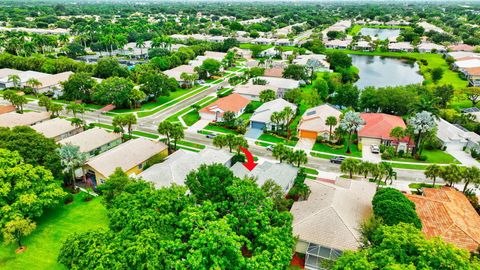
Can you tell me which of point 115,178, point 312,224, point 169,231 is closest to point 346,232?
point 312,224

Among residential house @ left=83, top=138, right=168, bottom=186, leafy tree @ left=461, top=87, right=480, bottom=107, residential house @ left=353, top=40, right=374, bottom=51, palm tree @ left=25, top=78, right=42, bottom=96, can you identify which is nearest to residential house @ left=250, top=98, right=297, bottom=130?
residential house @ left=83, top=138, right=168, bottom=186

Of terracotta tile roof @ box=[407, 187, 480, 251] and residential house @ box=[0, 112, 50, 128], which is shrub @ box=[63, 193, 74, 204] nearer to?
residential house @ box=[0, 112, 50, 128]

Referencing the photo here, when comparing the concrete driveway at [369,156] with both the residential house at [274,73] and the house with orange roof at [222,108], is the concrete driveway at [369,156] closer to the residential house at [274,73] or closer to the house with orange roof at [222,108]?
the house with orange roof at [222,108]

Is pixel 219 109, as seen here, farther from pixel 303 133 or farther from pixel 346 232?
pixel 346 232

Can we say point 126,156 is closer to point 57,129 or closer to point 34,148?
point 34,148

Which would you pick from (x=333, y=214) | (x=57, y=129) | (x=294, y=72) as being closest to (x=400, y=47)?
(x=294, y=72)

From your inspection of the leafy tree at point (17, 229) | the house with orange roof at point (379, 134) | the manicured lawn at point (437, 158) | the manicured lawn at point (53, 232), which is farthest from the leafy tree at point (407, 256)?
the house with orange roof at point (379, 134)
